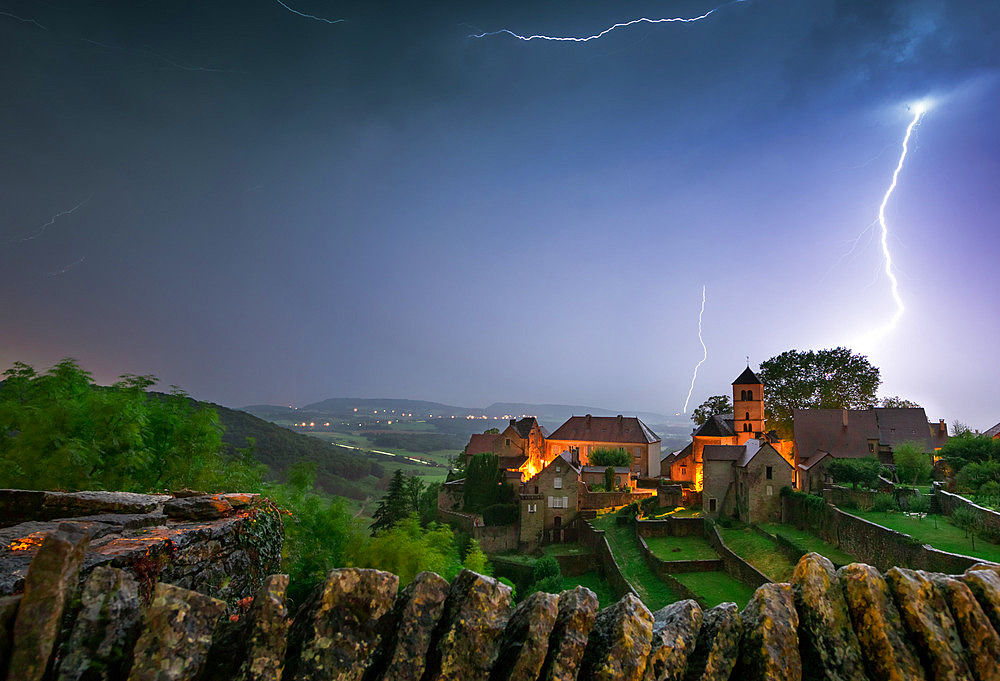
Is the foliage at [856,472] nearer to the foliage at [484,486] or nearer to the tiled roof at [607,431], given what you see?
the tiled roof at [607,431]

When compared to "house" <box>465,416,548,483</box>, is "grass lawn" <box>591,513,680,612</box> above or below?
below

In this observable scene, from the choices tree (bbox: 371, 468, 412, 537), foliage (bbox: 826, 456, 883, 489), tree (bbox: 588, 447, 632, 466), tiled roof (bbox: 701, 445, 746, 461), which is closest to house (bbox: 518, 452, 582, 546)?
tree (bbox: 588, 447, 632, 466)

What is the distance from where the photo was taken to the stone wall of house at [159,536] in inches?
140

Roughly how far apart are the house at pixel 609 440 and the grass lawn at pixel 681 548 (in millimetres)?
20571

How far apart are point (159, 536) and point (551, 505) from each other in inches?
1705

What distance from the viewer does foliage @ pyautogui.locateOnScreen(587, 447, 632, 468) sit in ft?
176

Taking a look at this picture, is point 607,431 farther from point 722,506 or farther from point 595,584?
point 595,584

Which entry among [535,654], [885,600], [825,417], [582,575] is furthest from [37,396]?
[825,417]

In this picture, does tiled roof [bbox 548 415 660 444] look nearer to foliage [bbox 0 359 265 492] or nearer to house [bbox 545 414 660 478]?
house [bbox 545 414 660 478]

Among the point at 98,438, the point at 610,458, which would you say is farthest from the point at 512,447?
the point at 98,438

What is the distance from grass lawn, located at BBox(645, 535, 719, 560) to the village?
15 centimetres

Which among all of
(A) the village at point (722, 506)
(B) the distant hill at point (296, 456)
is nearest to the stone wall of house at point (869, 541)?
(A) the village at point (722, 506)

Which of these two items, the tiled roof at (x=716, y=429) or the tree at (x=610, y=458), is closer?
the tree at (x=610, y=458)

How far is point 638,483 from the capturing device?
5256 centimetres
